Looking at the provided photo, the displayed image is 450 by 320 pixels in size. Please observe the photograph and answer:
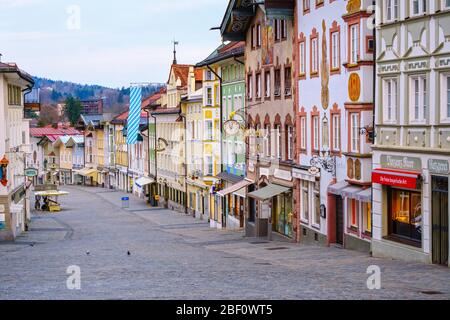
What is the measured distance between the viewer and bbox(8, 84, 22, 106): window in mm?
51650

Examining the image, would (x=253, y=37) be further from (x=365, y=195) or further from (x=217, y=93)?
(x=365, y=195)

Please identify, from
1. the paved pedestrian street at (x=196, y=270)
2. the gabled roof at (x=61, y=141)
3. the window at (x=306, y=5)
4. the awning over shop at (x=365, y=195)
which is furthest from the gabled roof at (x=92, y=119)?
the awning over shop at (x=365, y=195)

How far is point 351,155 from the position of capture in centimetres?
3147

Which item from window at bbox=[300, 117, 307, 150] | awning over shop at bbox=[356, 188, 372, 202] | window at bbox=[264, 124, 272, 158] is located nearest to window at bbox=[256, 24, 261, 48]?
window at bbox=[264, 124, 272, 158]

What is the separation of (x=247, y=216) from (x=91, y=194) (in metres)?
57.0

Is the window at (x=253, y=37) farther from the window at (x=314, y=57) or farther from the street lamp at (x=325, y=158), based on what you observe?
the street lamp at (x=325, y=158)

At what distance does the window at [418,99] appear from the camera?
26.1 m

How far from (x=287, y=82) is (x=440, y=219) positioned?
1732cm

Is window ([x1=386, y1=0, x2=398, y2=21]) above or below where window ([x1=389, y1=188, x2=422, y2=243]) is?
above

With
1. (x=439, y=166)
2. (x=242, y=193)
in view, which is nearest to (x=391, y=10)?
(x=439, y=166)

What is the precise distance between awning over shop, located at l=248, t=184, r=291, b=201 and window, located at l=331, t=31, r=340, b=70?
27.7 ft

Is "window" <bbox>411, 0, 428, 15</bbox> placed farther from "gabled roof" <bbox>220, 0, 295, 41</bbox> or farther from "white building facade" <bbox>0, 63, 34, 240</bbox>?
"white building facade" <bbox>0, 63, 34, 240</bbox>
